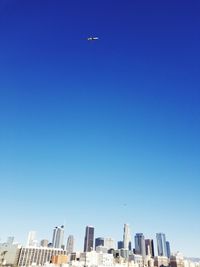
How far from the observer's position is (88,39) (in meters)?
50.1
